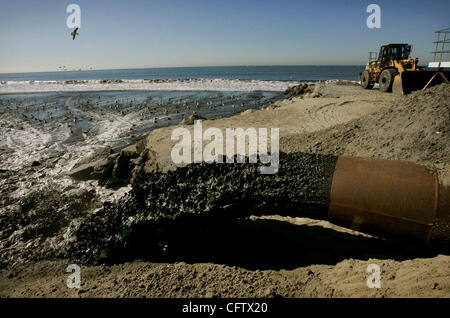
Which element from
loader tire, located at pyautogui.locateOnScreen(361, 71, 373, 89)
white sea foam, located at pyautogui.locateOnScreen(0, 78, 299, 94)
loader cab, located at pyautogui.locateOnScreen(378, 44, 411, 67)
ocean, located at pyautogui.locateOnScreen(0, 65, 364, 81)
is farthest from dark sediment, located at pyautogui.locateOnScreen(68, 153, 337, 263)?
ocean, located at pyautogui.locateOnScreen(0, 65, 364, 81)

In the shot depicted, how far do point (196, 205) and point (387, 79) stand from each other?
529 inches

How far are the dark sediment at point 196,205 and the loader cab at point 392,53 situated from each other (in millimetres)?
13916

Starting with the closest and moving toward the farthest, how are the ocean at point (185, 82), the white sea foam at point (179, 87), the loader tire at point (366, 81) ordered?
the loader tire at point (366, 81) < the white sea foam at point (179, 87) < the ocean at point (185, 82)

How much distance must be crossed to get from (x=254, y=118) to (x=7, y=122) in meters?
12.6

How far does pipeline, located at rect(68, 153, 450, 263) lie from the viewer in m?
2.31

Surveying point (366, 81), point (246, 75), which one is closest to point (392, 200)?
point (366, 81)

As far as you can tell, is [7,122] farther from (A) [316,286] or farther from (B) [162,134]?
(A) [316,286]

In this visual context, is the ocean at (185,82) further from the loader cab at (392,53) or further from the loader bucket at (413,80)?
the loader bucket at (413,80)

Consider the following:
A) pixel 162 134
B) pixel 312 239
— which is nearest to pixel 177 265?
pixel 312 239

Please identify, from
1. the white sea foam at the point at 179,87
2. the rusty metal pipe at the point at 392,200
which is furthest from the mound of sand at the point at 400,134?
the white sea foam at the point at 179,87

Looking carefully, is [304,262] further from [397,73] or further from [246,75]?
[246,75]

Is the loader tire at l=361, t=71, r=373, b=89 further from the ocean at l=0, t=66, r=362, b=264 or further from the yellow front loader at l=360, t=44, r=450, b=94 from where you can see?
the ocean at l=0, t=66, r=362, b=264

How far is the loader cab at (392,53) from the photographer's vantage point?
1284 centimetres

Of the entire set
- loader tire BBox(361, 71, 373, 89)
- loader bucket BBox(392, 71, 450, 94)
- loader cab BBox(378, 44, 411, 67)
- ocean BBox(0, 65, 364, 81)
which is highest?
ocean BBox(0, 65, 364, 81)
